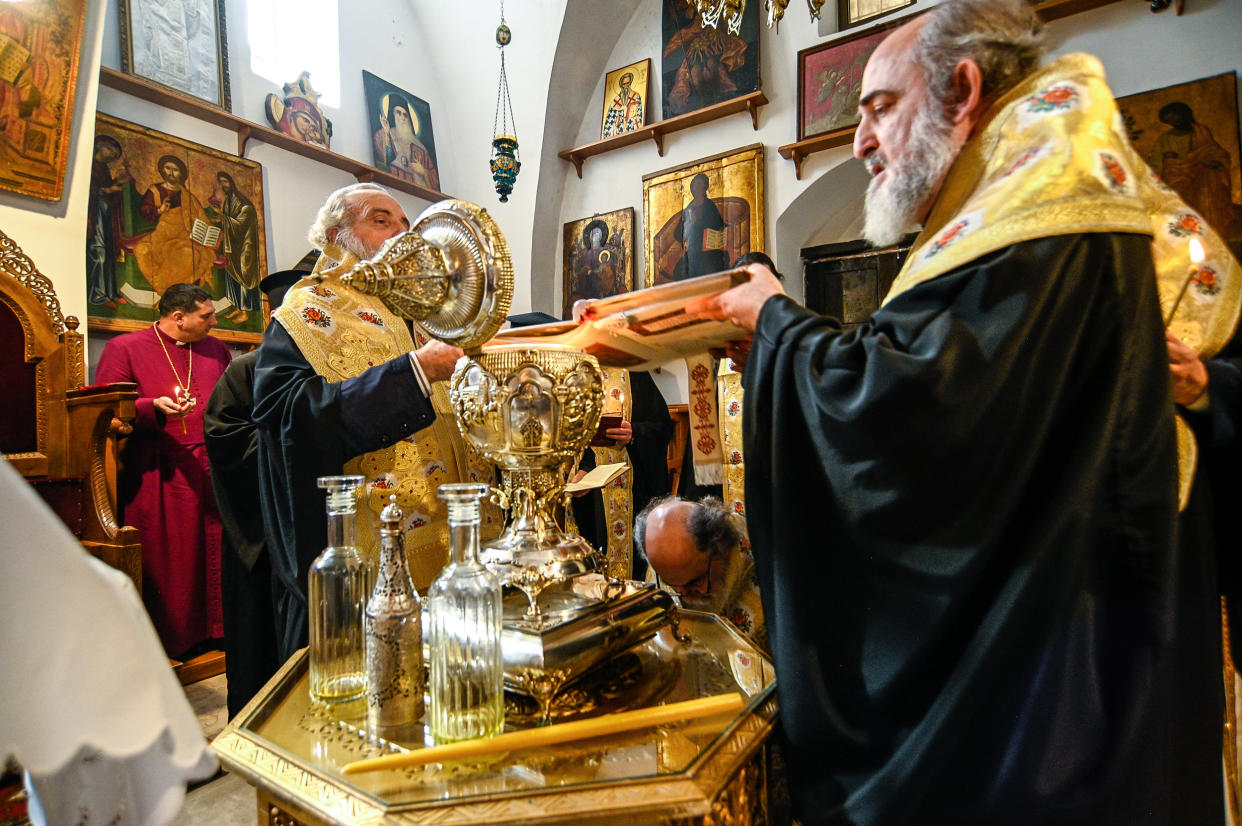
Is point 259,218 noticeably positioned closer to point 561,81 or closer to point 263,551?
point 561,81

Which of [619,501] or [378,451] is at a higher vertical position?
[378,451]

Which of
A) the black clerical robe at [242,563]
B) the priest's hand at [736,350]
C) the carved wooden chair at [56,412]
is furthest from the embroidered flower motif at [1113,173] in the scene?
the carved wooden chair at [56,412]

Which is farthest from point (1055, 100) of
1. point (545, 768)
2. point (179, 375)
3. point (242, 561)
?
point (179, 375)

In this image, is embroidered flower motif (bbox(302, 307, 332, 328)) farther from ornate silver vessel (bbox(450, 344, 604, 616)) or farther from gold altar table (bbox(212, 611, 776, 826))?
gold altar table (bbox(212, 611, 776, 826))

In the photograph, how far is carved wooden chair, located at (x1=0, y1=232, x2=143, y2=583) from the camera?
3.03m

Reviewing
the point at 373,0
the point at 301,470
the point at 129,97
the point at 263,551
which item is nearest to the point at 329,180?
the point at 129,97

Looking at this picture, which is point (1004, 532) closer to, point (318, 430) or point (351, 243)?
point (318, 430)

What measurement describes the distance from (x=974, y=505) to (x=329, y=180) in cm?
729

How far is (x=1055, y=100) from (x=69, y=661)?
158 centimetres

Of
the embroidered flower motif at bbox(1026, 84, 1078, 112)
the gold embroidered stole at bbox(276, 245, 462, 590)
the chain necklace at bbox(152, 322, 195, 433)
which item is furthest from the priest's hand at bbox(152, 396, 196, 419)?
the embroidered flower motif at bbox(1026, 84, 1078, 112)

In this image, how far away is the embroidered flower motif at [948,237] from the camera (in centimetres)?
117

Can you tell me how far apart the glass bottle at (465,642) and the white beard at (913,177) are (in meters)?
1.15

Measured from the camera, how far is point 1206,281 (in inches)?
55.4

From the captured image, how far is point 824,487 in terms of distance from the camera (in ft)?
3.95
